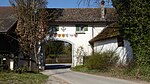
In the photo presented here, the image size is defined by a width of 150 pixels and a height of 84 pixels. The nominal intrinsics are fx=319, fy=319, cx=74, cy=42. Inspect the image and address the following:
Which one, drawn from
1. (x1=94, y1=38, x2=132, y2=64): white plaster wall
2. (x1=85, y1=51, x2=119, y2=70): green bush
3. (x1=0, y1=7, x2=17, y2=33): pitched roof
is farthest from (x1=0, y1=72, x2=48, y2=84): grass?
(x1=94, y1=38, x2=132, y2=64): white plaster wall

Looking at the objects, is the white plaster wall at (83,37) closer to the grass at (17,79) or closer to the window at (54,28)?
the window at (54,28)

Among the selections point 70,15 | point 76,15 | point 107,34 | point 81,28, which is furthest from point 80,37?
point 107,34

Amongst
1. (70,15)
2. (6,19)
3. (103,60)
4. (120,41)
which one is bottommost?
(103,60)

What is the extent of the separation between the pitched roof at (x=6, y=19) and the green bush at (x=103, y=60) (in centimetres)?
941

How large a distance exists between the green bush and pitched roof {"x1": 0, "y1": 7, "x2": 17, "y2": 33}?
9411 millimetres

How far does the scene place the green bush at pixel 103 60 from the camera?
3203 cm

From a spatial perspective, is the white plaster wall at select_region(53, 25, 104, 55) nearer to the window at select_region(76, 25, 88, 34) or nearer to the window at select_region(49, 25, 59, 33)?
the window at select_region(76, 25, 88, 34)

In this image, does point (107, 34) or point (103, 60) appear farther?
point (107, 34)

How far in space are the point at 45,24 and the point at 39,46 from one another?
429 centimetres

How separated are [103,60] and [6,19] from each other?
44.4 feet

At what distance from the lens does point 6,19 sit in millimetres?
38438

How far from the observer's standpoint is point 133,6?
24.0 m

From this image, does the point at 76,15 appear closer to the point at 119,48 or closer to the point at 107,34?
the point at 107,34

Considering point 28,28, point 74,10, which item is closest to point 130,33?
point 28,28
